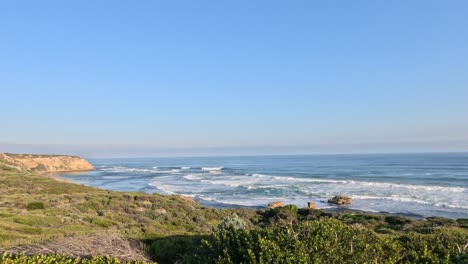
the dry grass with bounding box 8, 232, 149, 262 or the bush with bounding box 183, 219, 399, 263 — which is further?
the dry grass with bounding box 8, 232, 149, 262

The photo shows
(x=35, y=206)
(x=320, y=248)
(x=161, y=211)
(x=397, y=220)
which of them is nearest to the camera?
(x=320, y=248)

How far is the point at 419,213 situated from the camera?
36.5m

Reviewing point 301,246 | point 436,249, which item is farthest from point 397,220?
point 301,246

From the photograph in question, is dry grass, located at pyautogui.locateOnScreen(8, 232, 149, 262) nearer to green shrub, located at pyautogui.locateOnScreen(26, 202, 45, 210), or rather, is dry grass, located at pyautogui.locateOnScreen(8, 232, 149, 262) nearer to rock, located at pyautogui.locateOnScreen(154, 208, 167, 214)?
green shrub, located at pyautogui.locateOnScreen(26, 202, 45, 210)

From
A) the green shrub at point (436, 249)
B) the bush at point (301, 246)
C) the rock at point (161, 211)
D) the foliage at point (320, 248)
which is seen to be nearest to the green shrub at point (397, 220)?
the rock at point (161, 211)

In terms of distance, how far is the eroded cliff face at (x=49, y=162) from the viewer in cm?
10219

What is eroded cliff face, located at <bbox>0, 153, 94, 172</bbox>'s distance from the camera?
102188mm

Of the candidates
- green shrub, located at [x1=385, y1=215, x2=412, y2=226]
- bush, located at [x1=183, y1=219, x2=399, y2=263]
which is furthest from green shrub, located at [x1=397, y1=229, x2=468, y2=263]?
green shrub, located at [x1=385, y1=215, x2=412, y2=226]

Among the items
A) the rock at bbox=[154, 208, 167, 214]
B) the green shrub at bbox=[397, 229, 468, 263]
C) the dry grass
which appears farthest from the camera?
the rock at bbox=[154, 208, 167, 214]

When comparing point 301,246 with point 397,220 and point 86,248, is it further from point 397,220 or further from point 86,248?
point 397,220

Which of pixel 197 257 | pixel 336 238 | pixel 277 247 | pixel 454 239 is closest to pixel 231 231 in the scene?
pixel 197 257

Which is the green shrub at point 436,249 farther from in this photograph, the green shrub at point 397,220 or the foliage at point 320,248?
the green shrub at point 397,220

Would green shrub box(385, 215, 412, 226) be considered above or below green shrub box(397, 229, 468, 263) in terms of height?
below

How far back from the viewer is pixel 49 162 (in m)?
112
